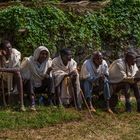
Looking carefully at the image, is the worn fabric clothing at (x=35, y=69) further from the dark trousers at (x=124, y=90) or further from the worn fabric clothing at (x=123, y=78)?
the dark trousers at (x=124, y=90)

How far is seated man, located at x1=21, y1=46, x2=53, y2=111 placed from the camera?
12.8m

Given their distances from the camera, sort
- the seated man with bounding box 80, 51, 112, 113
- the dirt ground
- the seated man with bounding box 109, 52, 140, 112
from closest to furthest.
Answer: the dirt ground
the seated man with bounding box 80, 51, 112, 113
the seated man with bounding box 109, 52, 140, 112

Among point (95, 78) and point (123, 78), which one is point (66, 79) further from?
point (123, 78)

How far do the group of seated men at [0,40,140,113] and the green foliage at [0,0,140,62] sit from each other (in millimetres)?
1116

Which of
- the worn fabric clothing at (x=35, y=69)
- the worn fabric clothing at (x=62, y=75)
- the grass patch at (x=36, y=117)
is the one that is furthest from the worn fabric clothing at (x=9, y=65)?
the worn fabric clothing at (x=62, y=75)

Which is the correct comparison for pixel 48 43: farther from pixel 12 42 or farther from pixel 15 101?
pixel 15 101

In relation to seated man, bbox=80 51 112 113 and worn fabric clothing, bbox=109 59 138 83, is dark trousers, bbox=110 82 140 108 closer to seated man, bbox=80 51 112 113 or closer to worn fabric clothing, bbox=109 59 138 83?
worn fabric clothing, bbox=109 59 138 83

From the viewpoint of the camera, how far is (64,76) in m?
13.0

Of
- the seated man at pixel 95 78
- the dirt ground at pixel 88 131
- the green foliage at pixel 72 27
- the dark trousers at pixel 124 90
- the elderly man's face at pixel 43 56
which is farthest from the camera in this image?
the green foliage at pixel 72 27

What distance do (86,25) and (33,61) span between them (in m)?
2.65

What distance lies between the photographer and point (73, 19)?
1511 centimetres

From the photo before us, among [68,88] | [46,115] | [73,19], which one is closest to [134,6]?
[73,19]

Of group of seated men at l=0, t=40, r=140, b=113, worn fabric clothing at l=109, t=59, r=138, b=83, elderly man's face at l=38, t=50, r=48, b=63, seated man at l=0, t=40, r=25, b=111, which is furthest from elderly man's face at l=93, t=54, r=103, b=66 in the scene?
seated man at l=0, t=40, r=25, b=111

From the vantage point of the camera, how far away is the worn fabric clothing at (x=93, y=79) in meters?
13.2
